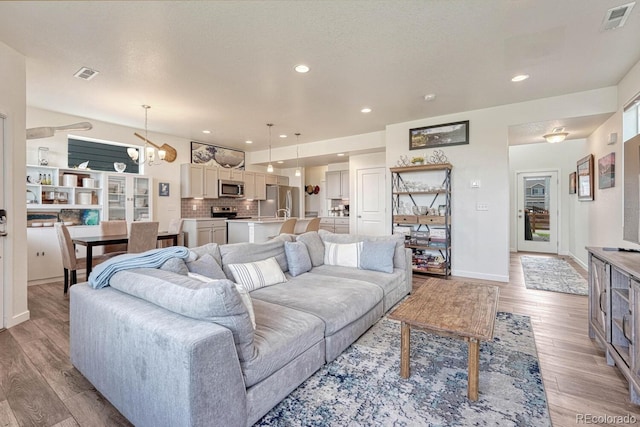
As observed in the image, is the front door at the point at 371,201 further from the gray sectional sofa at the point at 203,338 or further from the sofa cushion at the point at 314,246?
the gray sectional sofa at the point at 203,338

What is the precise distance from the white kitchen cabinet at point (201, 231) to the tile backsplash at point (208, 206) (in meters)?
0.45

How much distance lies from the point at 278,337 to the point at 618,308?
2.40 m

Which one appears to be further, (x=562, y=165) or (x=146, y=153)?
(x=562, y=165)

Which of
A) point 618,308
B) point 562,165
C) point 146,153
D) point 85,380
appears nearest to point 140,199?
point 146,153

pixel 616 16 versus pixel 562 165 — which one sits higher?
pixel 616 16

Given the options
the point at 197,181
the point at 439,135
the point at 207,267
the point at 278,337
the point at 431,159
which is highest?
the point at 439,135

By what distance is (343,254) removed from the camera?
3.61 meters

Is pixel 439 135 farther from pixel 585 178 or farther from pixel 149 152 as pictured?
pixel 149 152

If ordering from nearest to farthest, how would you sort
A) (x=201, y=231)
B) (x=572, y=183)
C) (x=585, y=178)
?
(x=585, y=178)
(x=201, y=231)
(x=572, y=183)

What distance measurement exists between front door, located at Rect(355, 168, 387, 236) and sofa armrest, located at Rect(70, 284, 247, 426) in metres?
5.26

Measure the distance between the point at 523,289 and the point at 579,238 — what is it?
10.5 ft

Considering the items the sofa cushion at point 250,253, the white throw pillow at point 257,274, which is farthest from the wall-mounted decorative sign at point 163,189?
the white throw pillow at point 257,274

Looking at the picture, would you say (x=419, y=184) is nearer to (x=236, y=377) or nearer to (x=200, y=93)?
(x=200, y=93)

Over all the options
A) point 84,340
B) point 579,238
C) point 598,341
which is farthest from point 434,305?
point 579,238
